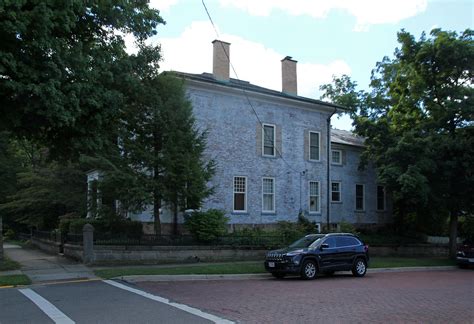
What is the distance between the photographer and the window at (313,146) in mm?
31844

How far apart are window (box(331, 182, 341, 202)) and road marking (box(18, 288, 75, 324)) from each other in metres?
24.0

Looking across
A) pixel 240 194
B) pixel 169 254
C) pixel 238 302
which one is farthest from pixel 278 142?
pixel 238 302

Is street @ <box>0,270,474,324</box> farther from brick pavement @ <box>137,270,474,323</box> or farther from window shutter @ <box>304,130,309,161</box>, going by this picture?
window shutter @ <box>304,130,309,161</box>

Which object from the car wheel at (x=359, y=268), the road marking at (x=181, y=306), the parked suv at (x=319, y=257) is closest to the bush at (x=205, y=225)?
the parked suv at (x=319, y=257)

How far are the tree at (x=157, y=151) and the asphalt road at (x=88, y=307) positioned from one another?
6.77 metres

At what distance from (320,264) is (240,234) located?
7.23 metres

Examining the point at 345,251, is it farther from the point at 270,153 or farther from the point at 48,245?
the point at 48,245

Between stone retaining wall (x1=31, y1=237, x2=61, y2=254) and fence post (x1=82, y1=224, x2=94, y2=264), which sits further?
stone retaining wall (x1=31, y1=237, x2=61, y2=254)

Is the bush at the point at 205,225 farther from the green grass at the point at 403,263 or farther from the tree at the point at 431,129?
the tree at the point at 431,129

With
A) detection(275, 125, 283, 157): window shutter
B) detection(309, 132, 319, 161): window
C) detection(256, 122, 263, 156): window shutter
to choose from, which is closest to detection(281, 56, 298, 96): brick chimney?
detection(309, 132, 319, 161): window

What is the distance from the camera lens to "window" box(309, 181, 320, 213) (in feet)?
104

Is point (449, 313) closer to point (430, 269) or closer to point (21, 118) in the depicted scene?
point (21, 118)

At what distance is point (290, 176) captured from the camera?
30625 mm

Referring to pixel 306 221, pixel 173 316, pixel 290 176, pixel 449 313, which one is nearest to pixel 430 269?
pixel 306 221
